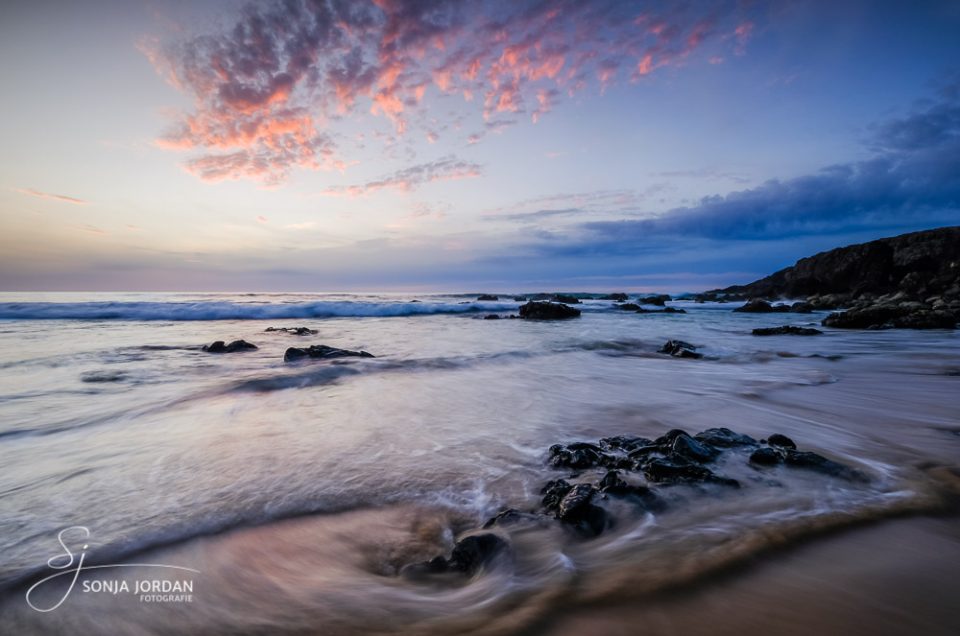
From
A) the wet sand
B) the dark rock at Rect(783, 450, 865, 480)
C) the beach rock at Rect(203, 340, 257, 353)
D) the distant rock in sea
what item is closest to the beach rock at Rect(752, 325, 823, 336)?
the distant rock in sea

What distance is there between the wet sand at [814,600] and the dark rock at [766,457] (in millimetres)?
948

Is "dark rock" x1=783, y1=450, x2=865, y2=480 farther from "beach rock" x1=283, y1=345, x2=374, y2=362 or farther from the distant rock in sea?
the distant rock in sea

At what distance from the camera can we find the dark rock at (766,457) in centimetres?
288

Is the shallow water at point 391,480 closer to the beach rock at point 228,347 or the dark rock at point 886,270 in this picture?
the beach rock at point 228,347

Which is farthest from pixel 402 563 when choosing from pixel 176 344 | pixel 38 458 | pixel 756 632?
pixel 176 344

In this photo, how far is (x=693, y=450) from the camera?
296 centimetres

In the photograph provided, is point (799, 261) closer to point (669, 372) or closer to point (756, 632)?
point (669, 372)

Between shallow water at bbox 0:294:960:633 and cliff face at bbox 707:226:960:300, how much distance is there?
23.4m

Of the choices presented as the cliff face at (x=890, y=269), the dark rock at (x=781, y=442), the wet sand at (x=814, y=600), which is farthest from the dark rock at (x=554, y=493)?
the cliff face at (x=890, y=269)

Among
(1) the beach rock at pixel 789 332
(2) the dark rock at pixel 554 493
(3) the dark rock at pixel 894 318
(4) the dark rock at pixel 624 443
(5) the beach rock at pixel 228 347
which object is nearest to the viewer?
(2) the dark rock at pixel 554 493

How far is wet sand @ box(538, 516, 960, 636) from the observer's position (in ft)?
4.62

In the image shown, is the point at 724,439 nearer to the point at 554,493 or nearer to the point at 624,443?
the point at 624,443

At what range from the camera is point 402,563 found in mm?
1958

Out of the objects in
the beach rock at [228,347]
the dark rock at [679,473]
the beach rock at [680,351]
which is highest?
the dark rock at [679,473]
